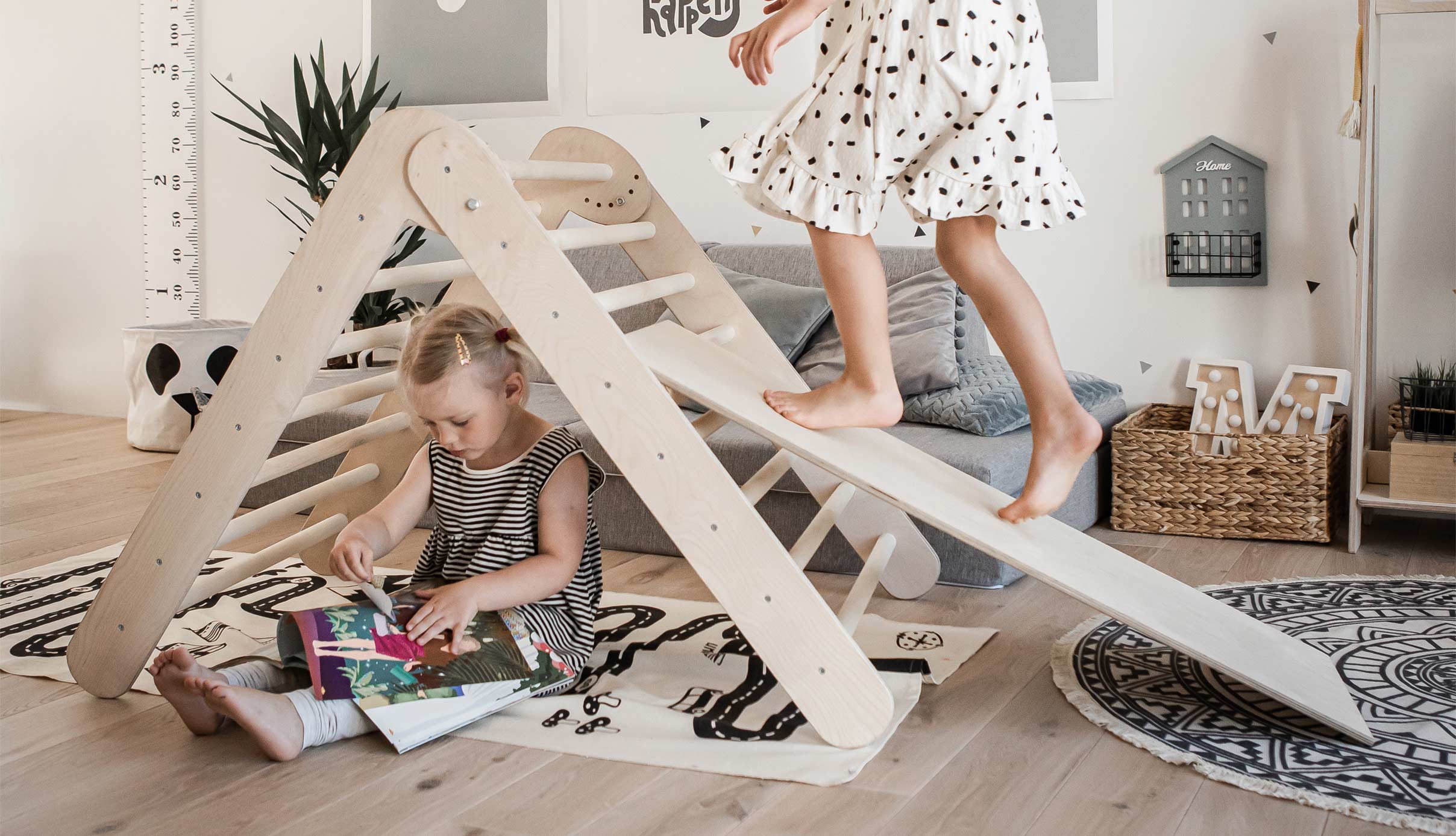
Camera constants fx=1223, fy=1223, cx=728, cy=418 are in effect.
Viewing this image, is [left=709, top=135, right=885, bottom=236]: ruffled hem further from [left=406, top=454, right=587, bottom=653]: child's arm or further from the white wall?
the white wall

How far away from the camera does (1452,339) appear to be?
2691mm

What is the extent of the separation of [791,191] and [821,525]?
1.70ft

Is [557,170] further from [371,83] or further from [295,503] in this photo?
[371,83]

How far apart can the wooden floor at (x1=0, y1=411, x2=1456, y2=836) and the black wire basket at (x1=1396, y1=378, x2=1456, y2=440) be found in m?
1.19

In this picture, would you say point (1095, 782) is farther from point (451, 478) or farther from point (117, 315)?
point (117, 315)

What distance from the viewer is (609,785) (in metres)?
1.47

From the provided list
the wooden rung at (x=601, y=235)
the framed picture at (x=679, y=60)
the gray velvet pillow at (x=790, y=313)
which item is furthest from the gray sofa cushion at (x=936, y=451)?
the framed picture at (x=679, y=60)

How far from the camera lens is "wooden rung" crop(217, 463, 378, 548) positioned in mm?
1749

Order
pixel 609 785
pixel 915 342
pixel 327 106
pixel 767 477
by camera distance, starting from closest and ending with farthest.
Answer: pixel 609 785, pixel 767 477, pixel 915 342, pixel 327 106

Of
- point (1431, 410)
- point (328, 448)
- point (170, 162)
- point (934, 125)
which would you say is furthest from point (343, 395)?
point (170, 162)

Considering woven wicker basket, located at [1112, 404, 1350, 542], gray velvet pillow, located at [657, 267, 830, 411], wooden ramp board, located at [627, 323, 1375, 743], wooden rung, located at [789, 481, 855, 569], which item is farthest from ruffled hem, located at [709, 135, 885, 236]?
woven wicker basket, located at [1112, 404, 1350, 542]

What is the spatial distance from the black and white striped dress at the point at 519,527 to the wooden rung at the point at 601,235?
28cm

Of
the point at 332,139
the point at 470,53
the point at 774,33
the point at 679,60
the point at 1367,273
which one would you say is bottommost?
the point at 1367,273

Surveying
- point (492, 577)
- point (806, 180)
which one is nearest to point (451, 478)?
point (492, 577)
